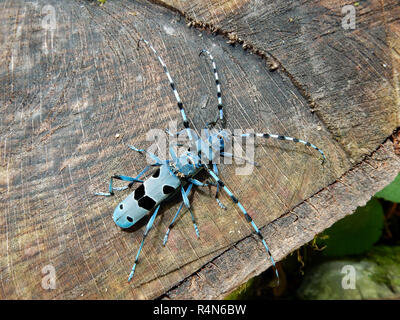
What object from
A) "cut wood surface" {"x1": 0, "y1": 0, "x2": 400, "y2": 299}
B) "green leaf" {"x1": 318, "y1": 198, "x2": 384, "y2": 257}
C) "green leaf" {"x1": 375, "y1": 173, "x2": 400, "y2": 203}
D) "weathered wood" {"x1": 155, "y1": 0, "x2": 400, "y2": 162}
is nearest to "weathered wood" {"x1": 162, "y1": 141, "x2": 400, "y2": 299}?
"cut wood surface" {"x1": 0, "y1": 0, "x2": 400, "y2": 299}

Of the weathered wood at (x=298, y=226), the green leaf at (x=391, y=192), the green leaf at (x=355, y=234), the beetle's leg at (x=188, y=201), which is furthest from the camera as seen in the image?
the green leaf at (x=355, y=234)

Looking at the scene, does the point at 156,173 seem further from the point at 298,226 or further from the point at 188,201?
the point at 298,226

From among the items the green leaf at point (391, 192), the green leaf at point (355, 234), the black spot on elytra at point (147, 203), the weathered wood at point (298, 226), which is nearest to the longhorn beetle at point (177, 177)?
the black spot on elytra at point (147, 203)

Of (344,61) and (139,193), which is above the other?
(344,61)

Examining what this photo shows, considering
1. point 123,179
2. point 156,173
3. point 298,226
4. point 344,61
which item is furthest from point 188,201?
point 344,61

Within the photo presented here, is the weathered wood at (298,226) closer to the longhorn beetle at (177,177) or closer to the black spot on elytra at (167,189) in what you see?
the longhorn beetle at (177,177)

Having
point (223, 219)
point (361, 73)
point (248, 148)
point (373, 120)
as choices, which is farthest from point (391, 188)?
point (223, 219)
